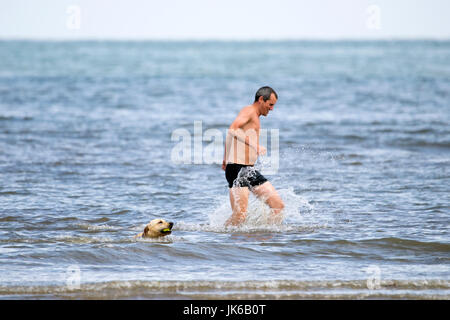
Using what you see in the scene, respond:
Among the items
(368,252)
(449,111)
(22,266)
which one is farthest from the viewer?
(449,111)

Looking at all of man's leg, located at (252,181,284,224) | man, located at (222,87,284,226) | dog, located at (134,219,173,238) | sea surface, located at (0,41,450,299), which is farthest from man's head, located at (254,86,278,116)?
dog, located at (134,219,173,238)

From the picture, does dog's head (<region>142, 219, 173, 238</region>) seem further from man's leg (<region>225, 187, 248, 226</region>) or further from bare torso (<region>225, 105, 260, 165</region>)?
bare torso (<region>225, 105, 260, 165</region>)

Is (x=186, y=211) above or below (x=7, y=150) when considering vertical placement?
below

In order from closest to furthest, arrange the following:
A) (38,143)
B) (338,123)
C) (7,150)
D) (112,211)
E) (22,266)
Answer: (22,266) → (112,211) → (7,150) → (38,143) → (338,123)

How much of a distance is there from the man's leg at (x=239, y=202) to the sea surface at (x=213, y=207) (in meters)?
0.21

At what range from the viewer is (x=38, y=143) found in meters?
15.4

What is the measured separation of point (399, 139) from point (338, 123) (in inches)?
134

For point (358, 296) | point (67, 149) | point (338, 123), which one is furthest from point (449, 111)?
point (358, 296)

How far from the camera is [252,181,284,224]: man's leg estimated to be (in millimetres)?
7902

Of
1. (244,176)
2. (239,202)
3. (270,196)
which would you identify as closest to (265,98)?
(244,176)
